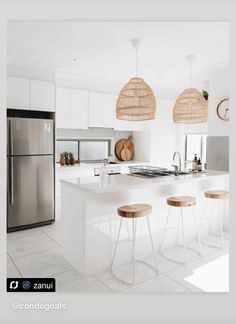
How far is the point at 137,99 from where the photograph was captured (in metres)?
2.70

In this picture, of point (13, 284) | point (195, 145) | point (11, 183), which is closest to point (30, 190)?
point (11, 183)

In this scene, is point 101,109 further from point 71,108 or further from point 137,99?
point 137,99

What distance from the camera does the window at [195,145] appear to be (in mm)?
5723

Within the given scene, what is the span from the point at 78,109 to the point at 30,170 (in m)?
1.56

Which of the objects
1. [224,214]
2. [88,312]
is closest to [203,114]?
[224,214]

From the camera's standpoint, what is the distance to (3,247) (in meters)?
1.82

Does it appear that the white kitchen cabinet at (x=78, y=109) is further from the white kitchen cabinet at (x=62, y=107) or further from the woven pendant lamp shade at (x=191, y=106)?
the woven pendant lamp shade at (x=191, y=106)

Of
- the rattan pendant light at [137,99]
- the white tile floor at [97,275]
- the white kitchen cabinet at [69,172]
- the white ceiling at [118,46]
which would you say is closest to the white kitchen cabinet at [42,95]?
the white ceiling at [118,46]

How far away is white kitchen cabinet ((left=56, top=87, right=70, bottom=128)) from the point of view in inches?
177

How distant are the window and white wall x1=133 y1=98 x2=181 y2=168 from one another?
21 centimetres

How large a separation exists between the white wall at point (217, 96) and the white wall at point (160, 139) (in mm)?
1703

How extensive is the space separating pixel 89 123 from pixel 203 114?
235cm

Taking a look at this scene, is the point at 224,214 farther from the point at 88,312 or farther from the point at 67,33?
the point at 67,33

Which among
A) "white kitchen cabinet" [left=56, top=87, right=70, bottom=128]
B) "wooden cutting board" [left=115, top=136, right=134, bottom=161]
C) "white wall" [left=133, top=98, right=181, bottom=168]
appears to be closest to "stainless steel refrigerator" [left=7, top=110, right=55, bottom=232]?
"white kitchen cabinet" [left=56, top=87, right=70, bottom=128]
